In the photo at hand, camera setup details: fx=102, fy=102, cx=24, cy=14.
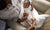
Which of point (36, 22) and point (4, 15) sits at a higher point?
point (4, 15)

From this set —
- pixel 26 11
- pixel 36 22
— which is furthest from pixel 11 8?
pixel 36 22

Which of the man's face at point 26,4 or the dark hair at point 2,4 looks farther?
the man's face at point 26,4

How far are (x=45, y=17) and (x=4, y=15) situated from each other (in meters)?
0.39

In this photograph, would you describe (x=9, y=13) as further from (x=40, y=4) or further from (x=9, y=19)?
(x=40, y=4)

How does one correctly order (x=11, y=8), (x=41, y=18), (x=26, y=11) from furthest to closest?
(x=41, y=18) → (x=26, y=11) → (x=11, y=8)

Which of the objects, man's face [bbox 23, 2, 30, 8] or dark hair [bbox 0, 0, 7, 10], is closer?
dark hair [bbox 0, 0, 7, 10]

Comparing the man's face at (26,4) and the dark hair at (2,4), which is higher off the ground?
the dark hair at (2,4)

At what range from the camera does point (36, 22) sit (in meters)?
0.85

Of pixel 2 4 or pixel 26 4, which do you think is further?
pixel 26 4

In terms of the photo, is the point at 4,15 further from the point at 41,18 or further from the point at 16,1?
the point at 41,18

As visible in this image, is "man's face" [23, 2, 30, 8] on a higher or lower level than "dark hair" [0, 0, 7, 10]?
lower

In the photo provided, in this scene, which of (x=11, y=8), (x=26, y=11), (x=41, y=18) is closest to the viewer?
(x=11, y=8)

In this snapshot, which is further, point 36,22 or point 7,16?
point 36,22

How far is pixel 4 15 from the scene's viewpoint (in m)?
0.69
